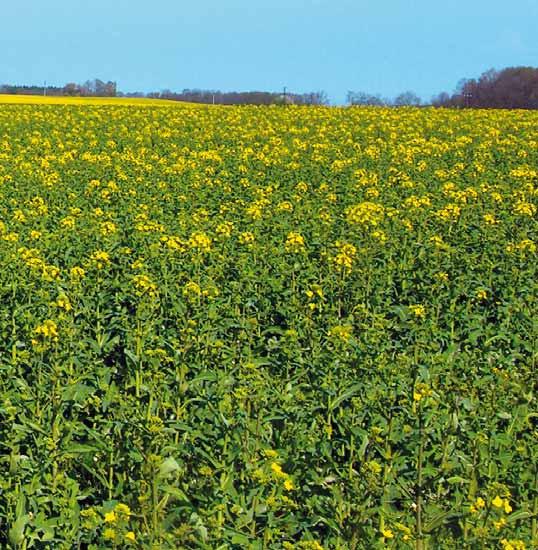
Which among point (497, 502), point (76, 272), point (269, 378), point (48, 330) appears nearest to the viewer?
point (497, 502)

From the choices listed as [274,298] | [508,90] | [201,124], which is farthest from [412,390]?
[508,90]

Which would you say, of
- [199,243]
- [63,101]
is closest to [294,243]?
[199,243]

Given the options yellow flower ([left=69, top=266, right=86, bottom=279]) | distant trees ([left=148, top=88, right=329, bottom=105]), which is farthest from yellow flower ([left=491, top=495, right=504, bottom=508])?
distant trees ([left=148, top=88, right=329, bottom=105])

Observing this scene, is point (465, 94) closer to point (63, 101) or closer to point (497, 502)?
point (63, 101)

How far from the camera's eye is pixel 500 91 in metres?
81.7

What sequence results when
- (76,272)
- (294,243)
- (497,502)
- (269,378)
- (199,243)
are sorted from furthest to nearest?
(294,243)
(199,243)
(76,272)
(269,378)
(497,502)

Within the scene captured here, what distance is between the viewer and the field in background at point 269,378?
508 cm

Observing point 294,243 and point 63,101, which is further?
point 63,101

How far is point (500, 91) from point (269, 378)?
79009mm

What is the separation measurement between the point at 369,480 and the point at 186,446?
1203 millimetres

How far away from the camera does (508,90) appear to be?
81688 mm

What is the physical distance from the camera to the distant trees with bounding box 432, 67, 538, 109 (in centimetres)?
7800

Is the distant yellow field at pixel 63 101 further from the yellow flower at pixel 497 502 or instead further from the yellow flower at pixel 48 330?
the yellow flower at pixel 497 502

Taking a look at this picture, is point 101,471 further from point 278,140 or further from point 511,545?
point 278,140
